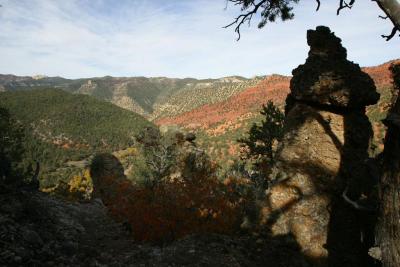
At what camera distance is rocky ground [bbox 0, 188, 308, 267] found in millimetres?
6867

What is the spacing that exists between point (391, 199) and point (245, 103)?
349ft

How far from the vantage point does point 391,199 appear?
11.7 ft

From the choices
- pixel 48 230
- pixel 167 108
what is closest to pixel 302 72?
pixel 48 230

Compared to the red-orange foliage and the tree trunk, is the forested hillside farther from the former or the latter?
the tree trunk

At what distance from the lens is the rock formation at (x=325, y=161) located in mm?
8094

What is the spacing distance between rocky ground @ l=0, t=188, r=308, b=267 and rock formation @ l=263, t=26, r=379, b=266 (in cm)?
68

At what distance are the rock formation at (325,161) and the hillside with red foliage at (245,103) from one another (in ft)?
259

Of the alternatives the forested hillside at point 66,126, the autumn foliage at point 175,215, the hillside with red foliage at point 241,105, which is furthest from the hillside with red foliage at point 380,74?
the autumn foliage at point 175,215

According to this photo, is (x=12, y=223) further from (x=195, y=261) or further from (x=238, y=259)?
(x=238, y=259)

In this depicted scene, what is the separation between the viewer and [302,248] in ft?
26.6

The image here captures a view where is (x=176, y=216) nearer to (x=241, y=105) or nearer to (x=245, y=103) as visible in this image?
(x=241, y=105)

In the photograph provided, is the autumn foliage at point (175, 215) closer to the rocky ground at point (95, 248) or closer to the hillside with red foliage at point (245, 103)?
the rocky ground at point (95, 248)

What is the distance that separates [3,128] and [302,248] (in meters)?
23.5

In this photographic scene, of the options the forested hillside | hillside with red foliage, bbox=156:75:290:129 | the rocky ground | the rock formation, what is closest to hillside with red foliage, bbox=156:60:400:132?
hillside with red foliage, bbox=156:75:290:129
